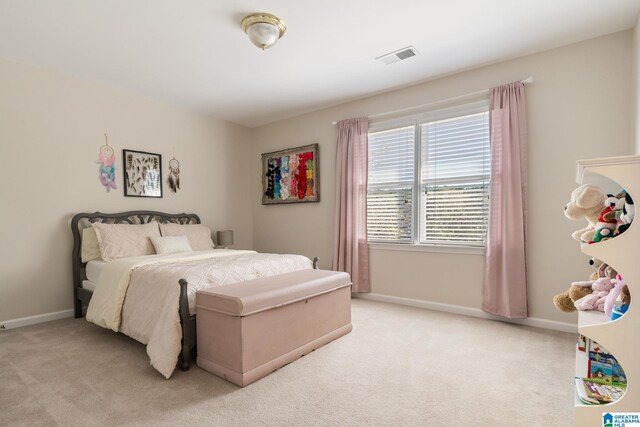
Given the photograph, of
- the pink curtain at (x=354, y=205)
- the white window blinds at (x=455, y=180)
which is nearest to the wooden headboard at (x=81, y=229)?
the pink curtain at (x=354, y=205)

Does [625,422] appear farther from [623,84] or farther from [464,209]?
[623,84]

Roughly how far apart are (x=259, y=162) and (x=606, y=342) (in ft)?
15.8

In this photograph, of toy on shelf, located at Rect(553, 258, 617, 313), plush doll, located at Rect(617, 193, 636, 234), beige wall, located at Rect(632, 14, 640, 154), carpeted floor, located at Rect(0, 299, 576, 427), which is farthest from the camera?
beige wall, located at Rect(632, 14, 640, 154)

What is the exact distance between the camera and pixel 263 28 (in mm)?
2494

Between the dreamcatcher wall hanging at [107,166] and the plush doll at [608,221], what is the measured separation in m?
4.39

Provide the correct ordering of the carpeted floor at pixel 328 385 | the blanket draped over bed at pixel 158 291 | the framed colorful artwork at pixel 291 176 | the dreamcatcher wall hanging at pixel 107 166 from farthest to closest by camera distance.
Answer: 1. the framed colorful artwork at pixel 291 176
2. the dreamcatcher wall hanging at pixel 107 166
3. the blanket draped over bed at pixel 158 291
4. the carpeted floor at pixel 328 385

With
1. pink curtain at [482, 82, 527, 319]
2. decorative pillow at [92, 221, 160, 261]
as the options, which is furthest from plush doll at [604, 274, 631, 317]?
decorative pillow at [92, 221, 160, 261]

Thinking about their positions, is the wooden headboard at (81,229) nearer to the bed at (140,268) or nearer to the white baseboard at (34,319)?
the bed at (140,268)

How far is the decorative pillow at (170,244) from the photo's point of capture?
11.8ft

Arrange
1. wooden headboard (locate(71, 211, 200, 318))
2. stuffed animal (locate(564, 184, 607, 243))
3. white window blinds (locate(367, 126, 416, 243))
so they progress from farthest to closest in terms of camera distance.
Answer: white window blinds (locate(367, 126, 416, 243)), wooden headboard (locate(71, 211, 200, 318)), stuffed animal (locate(564, 184, 607, 243))

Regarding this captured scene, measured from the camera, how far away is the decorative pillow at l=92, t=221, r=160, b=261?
10.9 feet

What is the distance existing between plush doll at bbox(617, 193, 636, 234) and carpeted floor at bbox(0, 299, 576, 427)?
3.40ft

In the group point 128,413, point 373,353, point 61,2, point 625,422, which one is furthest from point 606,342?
point 61,2

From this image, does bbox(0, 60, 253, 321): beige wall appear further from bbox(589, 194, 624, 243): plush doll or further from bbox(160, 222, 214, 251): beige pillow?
bbox(589, 194, 624, 243): plush doll
